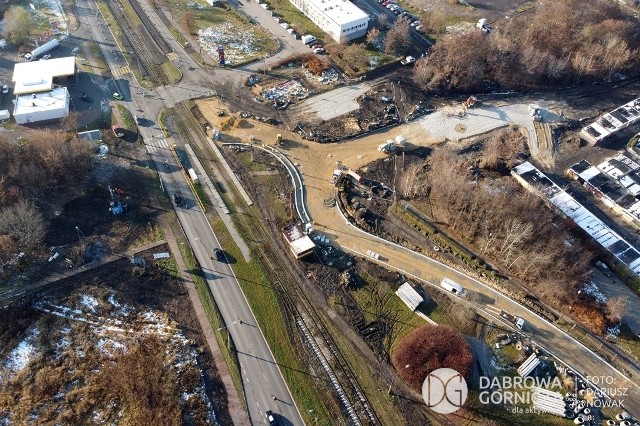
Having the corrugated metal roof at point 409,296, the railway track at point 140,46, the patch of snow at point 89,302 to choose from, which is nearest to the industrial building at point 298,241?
the corrugated metal roof at point 409,296

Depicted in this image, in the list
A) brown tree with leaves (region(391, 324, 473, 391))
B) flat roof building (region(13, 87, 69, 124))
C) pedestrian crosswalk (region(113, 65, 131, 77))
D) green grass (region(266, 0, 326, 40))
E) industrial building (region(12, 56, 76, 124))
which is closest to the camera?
brown tree with leaves (region(391, 324, 473, 391))

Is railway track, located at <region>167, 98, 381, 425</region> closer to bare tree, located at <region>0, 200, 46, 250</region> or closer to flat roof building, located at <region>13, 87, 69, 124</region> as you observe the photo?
bare tree, located at <region>0, 200, 46, 250</region>

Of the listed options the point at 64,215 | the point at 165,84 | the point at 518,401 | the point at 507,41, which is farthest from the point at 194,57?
the point at 518,401

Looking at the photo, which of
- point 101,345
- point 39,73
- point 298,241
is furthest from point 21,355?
point 39,73

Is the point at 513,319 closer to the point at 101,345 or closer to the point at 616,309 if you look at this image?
the point at 616,309

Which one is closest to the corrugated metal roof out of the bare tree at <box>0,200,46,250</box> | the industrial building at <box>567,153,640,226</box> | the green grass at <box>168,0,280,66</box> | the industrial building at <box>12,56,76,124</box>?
the industrial building at <box>567,153,640,226</box>

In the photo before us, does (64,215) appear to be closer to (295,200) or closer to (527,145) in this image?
(295,200)
